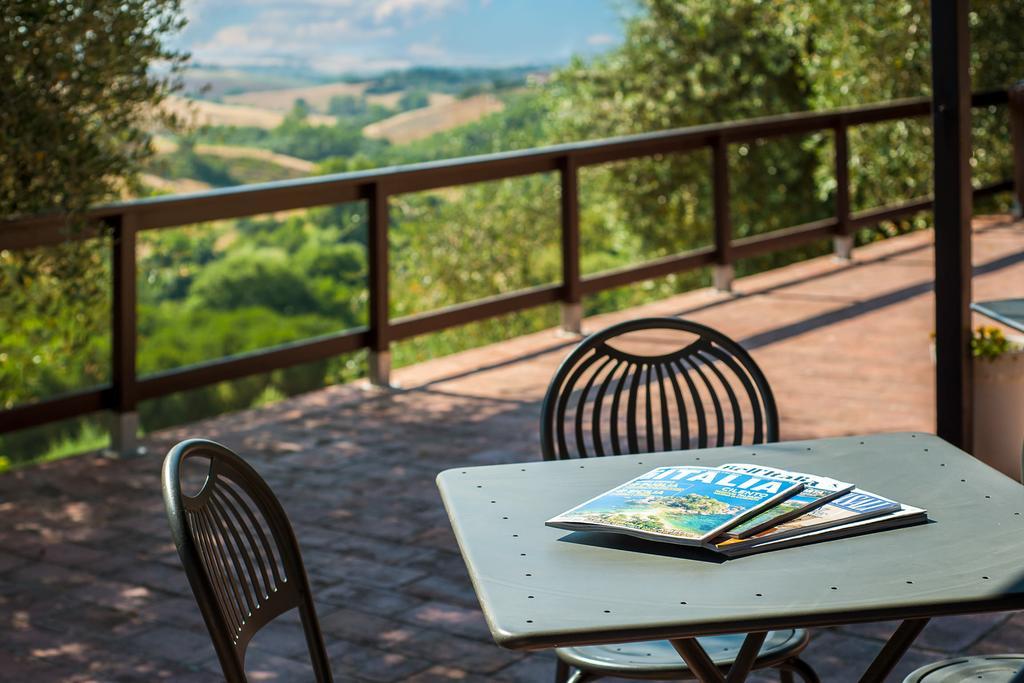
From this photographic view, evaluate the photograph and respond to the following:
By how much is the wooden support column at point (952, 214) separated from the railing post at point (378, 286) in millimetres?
2656

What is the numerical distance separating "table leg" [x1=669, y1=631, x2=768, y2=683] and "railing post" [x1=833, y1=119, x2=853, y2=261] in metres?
6.91

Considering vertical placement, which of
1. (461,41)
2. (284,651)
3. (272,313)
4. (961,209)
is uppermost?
(461,41)

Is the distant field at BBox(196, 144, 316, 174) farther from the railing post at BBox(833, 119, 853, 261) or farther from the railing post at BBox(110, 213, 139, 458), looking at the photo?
the railing post at BBox(110, 213, 139, 458)

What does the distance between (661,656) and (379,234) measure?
4.01 meters

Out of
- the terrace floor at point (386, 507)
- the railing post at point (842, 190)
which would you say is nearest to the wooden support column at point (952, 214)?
the terrace floor at point (386, 507)

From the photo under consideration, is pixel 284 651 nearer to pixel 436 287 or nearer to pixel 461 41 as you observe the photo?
pixel 436 287

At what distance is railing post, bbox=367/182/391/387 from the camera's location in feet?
19.7

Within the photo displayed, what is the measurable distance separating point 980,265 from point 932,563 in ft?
21.9

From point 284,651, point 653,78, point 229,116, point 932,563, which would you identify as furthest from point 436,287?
point 932,563

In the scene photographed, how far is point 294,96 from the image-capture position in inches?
1225

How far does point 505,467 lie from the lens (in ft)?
7.57

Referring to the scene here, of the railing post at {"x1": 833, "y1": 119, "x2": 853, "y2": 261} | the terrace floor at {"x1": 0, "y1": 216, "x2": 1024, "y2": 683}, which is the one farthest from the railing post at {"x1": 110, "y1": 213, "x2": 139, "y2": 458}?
the railing post at {"x1": 833, "y1": 119, "x2": 853, "y2": 261}

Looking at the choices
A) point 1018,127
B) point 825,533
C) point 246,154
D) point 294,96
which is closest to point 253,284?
point 246,154

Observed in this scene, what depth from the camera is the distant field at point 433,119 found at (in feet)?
97.9
